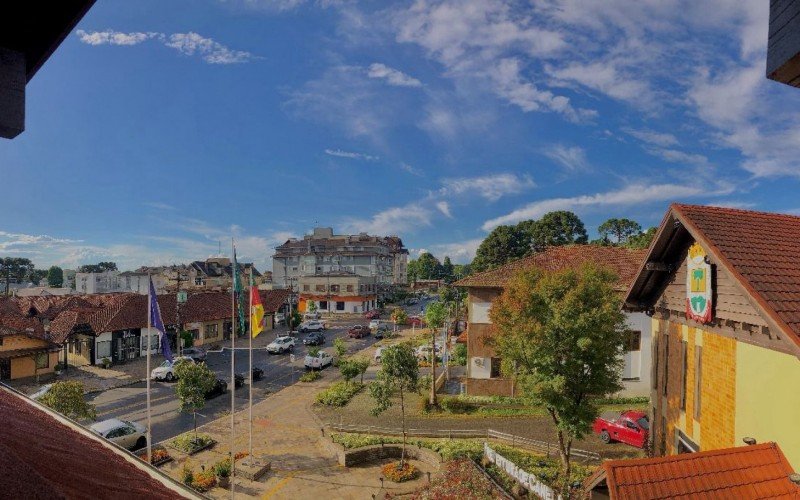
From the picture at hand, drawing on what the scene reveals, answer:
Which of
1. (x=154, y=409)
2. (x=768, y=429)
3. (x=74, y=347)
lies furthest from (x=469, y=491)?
(x=74, y=347)

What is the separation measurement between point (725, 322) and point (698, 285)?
36.3 inches

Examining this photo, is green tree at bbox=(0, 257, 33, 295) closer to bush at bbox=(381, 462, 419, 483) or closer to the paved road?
the paved road

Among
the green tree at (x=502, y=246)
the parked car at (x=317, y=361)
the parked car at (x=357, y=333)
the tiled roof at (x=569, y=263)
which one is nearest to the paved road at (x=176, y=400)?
the parked car at (x=317, y=361)

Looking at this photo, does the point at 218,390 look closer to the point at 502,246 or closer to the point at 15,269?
the point at 502,246

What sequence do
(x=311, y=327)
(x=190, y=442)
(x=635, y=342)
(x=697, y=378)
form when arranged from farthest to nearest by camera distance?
(x=311, y=327)
(x=635, y=342)
(x=190, y=442)
(x=697, y=378)

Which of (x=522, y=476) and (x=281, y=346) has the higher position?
(x=522, y=476)

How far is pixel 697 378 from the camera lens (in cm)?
1095

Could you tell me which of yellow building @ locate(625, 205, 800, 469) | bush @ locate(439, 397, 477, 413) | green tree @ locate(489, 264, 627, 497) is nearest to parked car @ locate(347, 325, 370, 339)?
bush @ locate(439, 397, 477, 413)

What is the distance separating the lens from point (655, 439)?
45.0ft

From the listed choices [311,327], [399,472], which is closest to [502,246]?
[311,327]

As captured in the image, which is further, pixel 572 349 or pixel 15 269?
pixel 15 269

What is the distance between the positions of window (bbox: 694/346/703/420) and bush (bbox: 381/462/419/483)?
10.6m

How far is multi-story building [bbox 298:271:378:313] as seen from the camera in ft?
249

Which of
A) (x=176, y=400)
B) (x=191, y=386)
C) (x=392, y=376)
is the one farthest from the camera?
(x=176, y=400)
